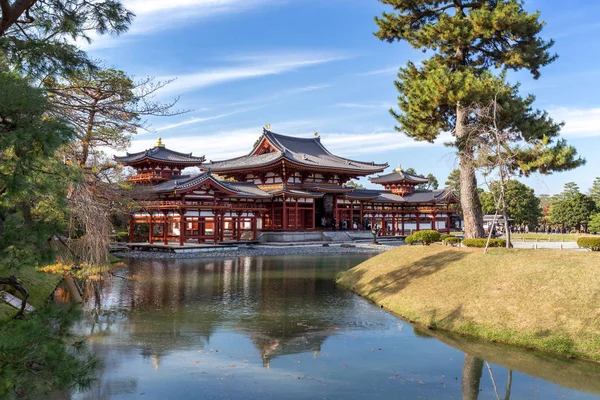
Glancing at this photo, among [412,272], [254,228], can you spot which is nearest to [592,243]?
[412,272]

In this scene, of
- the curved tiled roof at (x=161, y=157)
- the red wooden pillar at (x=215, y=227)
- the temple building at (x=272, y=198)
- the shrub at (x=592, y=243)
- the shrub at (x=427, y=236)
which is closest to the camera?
the shrub at (x=592, y=243)

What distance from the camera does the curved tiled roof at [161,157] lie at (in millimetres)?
37828

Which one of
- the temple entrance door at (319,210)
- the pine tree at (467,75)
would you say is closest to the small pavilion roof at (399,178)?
the temple entrance door at (319,210)

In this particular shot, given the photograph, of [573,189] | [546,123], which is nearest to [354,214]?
[546,123]

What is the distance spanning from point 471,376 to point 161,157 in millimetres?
33372

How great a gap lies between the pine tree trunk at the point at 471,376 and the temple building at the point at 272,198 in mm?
24779

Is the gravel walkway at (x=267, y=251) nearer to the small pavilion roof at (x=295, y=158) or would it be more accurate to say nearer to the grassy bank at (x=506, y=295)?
the small pavilion roof at (x=295, y=158)

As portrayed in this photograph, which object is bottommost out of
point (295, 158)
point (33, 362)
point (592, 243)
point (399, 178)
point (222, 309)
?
point (222, 309)

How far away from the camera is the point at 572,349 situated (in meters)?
10.4

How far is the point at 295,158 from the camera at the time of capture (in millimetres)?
44531

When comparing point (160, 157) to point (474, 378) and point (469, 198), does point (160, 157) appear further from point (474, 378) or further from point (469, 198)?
point (474, 378)

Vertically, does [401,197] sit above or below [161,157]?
below

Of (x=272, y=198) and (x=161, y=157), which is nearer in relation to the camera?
(x=161, y=157)

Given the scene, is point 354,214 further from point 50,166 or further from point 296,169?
point 50,166
